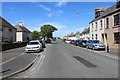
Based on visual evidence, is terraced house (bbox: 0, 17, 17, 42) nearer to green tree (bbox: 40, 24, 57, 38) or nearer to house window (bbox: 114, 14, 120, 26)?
green tree (bbox: 40, 24, 57, 38)

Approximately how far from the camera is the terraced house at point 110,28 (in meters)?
23.5

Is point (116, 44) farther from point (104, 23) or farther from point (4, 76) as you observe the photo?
point (4, 76)

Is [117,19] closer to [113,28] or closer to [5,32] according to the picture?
[113,28]

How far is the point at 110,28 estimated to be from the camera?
2547 cm

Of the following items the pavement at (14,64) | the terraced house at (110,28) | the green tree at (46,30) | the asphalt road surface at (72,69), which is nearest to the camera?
the asphalt road surface at (72,69)

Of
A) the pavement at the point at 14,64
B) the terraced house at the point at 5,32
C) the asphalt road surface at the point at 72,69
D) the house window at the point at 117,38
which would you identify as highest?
the terraced house at the point at 5,32

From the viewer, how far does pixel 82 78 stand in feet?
18.4

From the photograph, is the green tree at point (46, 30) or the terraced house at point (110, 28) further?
the green tree at point (46, 30)

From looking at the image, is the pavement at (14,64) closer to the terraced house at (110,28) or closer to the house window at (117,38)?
the terraced house at (110,28)

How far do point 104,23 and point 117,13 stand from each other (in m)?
4.97

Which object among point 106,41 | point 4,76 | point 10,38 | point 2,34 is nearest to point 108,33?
point 106,41

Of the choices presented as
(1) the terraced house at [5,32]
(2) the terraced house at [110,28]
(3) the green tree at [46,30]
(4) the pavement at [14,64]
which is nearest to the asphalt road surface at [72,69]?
(4) the pavement at [14,64]

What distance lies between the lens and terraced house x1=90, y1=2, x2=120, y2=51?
23453mm

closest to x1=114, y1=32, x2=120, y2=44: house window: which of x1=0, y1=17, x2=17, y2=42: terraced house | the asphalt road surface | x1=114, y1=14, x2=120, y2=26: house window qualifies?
x1=114, y1=14, x2=120, y2=26: house window
